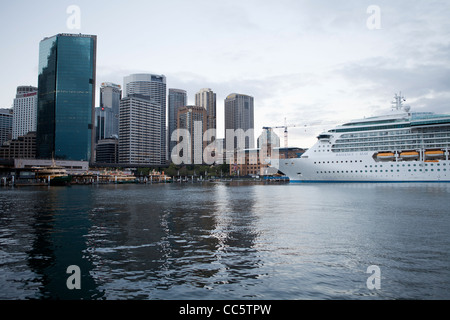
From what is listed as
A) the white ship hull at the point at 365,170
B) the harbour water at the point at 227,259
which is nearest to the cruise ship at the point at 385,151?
the white ship hull at the point at 365,170

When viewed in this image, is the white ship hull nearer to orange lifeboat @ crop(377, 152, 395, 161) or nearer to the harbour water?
orange lifeboat @ crop(377, 152, 395, 161)

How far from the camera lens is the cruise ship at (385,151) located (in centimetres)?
10319

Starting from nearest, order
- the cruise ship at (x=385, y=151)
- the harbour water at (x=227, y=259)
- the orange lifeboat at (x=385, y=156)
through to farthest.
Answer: the harbour water at (x=227, y=259) < the cruise ship at (x=385, y=151) < the orange lifeboat at (x=385, y=156)

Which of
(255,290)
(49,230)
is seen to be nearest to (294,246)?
(255,290)

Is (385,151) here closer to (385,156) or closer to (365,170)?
(385,156)

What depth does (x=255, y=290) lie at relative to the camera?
12602 mm

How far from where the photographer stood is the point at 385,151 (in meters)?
108

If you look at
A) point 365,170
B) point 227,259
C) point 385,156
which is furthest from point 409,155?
point 227,259

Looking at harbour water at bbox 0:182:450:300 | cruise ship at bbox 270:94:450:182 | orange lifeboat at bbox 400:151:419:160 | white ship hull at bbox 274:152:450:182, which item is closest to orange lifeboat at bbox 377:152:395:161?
cruise ship at bbox 270:94:450:182

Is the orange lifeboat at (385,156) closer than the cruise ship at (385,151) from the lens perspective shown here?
No

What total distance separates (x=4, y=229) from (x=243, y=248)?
1916 centimetres

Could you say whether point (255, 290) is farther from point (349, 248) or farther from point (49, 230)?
point (49, 230)

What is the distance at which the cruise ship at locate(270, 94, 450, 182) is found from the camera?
339ft

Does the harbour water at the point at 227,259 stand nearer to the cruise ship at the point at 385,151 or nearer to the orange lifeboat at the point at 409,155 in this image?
the cruise ship at the point at 385,151
